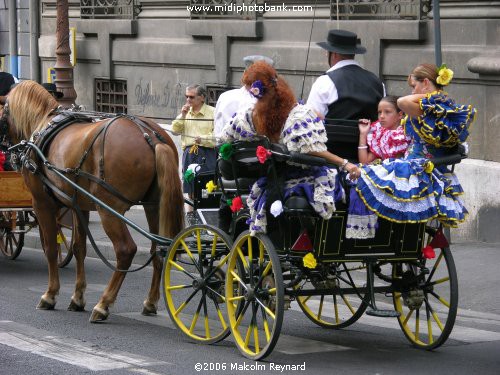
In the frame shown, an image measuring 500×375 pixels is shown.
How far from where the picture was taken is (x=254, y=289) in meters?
7.79

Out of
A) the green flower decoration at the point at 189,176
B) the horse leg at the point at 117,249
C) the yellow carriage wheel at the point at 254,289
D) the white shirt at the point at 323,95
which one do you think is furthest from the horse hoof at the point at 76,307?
the white shirt at the point at 323,95

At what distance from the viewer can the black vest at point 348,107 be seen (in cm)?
814

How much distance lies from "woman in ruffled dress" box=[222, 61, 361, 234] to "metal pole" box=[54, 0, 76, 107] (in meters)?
8.88

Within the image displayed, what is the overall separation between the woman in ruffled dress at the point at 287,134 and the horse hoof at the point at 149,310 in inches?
86.0

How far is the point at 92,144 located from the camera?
9.66m

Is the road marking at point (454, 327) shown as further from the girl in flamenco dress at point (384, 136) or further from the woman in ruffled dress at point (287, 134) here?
the woman in ruffled dress at point (287, 134)

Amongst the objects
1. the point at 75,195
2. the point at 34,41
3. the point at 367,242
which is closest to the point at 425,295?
the point at 367,242

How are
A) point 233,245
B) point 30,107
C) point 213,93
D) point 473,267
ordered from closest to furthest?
point 233,245, point 30,107, point 473,267, point 213,93

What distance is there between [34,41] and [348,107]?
16.0 meters

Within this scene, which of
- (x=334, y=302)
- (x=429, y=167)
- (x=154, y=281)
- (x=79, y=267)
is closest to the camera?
(x=429, y=167)

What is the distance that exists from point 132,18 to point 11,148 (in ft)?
31.3

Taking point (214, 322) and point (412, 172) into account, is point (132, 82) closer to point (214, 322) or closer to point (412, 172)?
point (214, 322)

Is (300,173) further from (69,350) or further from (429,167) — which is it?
(69,350)

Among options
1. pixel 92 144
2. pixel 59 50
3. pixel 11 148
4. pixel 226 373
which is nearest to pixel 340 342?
pixel 226 373
